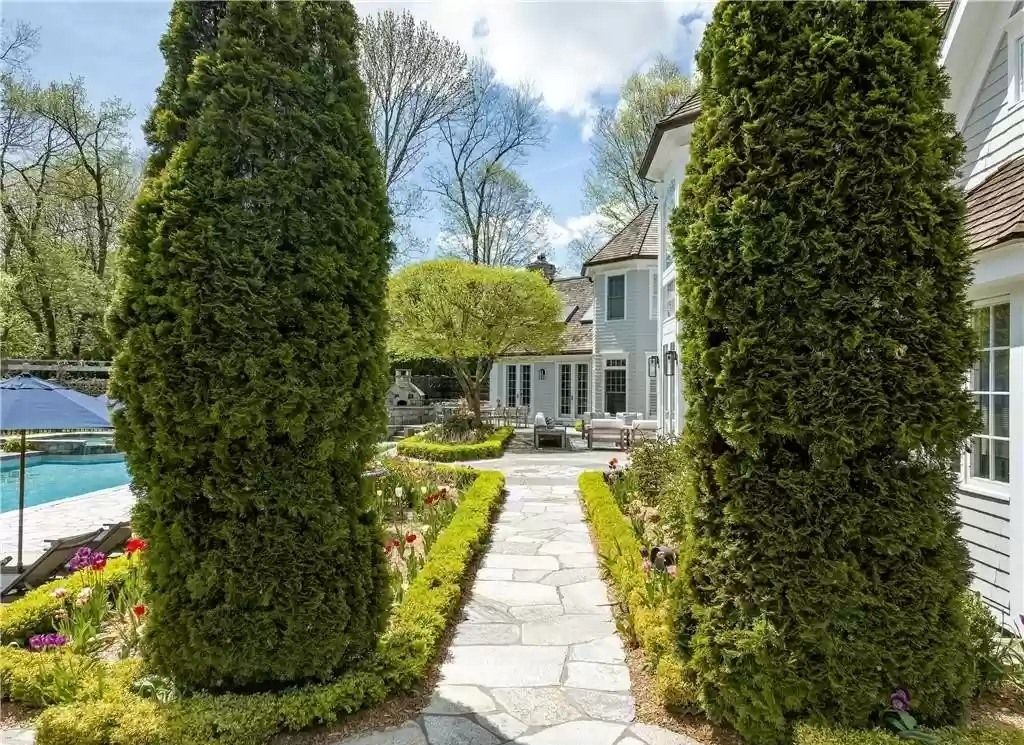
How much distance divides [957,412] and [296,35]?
13.8 feet

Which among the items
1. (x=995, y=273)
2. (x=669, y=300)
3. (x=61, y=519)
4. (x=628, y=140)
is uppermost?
(x=628, y=140)

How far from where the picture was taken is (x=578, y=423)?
21594mm

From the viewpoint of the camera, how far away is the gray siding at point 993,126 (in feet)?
16.6

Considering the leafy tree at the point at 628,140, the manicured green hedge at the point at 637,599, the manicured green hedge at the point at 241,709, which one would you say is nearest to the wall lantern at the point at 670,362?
the manicured green hedge at the point at 637,599

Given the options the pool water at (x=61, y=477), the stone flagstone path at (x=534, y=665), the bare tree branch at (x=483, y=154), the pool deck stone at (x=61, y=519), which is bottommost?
the pool water at (x=61, y=477)

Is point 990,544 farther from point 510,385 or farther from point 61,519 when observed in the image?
point 510,385

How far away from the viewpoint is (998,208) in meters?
4.55

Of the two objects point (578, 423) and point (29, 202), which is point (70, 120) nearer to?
point (29, 202)

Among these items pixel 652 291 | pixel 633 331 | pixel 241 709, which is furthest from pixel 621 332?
pixel 241 709

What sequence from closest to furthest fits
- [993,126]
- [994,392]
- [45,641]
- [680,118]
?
[45,641] → [994,392] → [993,126] → [680,118]

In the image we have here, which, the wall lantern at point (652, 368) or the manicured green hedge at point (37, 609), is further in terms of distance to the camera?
the wall lantern at point (652, 368)

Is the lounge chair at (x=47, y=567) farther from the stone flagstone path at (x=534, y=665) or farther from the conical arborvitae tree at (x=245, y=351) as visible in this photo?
the stone flagstone path at (x=534, y=665)

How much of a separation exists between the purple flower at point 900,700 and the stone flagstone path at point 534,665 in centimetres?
107

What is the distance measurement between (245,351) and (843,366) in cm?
320
